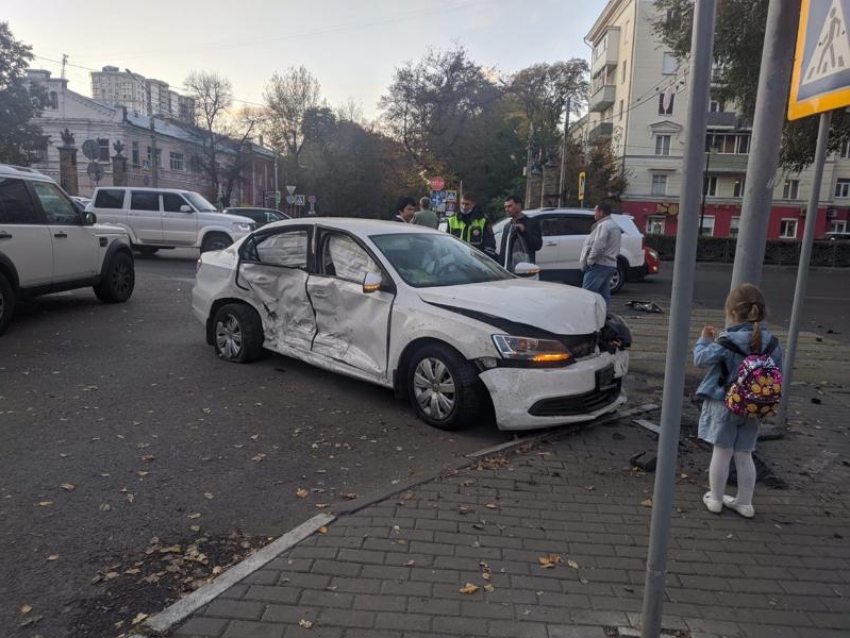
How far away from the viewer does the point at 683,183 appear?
224 cm

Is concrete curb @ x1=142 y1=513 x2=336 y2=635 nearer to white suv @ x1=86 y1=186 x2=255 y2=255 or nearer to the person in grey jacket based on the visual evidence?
the person in grey jacket

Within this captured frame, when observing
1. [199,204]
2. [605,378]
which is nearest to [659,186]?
[199,204]

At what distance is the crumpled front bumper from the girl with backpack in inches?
43.4

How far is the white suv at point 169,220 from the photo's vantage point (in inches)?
713

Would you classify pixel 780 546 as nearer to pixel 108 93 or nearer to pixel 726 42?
pixel 726 42

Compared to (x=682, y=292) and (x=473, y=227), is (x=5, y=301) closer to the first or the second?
(x=473, y=227)

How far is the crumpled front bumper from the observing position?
4746mm

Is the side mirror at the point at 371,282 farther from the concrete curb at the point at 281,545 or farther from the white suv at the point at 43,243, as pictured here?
the white suv at the point at 43,243

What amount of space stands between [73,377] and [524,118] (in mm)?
59453

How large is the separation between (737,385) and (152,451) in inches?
153

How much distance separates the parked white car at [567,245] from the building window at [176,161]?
185 feet

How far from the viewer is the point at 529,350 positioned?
188 inches

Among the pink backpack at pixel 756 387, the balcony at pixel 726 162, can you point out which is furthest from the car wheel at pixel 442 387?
the balcony at pixel 726 162

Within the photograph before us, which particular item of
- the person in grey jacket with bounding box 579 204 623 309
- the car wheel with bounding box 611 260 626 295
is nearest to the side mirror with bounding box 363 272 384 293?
the person in grey jacket with bounding box 579 204 623 309
